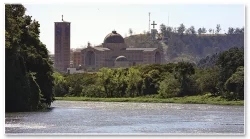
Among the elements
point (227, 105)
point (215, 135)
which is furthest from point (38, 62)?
point (215, 135)

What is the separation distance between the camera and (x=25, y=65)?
31297 millimetres

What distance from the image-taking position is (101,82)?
5519 centimetres

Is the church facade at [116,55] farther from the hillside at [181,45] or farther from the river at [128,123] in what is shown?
the river at [128,123]

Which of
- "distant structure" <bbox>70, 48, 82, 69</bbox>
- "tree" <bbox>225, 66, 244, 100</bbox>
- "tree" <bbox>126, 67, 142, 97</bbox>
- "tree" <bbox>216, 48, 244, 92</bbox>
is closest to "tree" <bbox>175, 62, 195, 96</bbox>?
"tree" <bbox>126, 67, 142, 97</bbox>

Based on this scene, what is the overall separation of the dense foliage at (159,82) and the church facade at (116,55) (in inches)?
2353

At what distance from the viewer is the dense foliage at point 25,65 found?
88.6ft

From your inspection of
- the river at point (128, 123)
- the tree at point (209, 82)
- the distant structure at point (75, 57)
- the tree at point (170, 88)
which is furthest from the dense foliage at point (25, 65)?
the distant structure at point (75, 57)

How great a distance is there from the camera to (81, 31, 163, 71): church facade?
394 feet

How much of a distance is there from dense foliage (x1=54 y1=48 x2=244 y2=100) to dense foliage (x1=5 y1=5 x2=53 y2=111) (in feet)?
37.3

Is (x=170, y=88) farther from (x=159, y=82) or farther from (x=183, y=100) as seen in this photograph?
(x=183, y=100)

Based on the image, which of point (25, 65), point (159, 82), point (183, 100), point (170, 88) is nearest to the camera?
point (25, 65)

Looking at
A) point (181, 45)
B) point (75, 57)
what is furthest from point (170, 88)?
point (181, 45)

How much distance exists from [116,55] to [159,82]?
233ft

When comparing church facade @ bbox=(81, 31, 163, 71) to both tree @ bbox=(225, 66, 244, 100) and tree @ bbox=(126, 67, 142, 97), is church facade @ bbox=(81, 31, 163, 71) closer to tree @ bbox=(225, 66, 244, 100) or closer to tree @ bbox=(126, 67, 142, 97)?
tree @ bbox=(126, 67, 142, 97)
